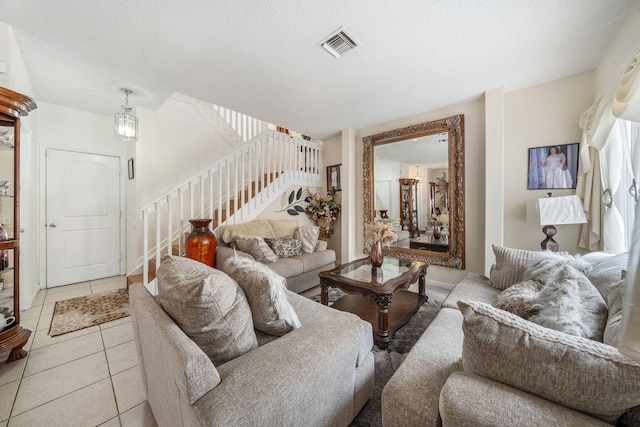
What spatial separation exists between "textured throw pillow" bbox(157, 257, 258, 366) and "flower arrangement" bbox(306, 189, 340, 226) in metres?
3.37

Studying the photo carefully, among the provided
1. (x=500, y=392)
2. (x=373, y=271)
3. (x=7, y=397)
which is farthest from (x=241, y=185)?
(x=500, y=392)

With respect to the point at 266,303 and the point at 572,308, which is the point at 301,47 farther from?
the point at 572,308

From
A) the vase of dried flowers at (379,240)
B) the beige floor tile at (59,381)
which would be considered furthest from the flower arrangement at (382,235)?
the beige floor tile at (59,381)

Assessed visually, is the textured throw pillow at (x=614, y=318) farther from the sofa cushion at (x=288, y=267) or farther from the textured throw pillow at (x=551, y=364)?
the sofa cushion at (x=288, y=267)

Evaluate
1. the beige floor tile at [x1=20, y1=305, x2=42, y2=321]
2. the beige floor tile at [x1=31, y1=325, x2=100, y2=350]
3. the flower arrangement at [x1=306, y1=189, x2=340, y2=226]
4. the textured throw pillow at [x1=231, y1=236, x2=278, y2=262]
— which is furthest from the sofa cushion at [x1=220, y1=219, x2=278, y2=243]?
the beige floor tile at [x1=20, y1=305, x2=42, y2=321]

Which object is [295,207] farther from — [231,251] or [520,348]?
[520,348]

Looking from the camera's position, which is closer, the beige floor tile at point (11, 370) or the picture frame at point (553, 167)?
the beige floor tile at point (11, 370)

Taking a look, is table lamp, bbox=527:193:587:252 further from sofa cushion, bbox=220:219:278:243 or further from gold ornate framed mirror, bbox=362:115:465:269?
sofa cushion, bbox=220:219:278:243

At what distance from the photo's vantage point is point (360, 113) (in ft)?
11.4

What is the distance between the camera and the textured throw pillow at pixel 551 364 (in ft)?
1.94

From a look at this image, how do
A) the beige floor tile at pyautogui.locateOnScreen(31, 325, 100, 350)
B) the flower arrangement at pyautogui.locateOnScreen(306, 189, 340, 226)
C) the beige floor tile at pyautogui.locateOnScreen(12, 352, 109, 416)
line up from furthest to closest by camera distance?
the flower arrangement at pyautogui.locateOnScreen(306, 189, 340, 226)
the beige floor tile at pyautogui.locateOnScreen(31, 325, 100, 350)
the beige floor tile at pyautogui.locateOnScreen(12, 352, 109, 416)

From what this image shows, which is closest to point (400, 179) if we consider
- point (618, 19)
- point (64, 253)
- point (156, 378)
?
point (618, 19)

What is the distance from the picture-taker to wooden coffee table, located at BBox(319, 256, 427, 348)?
6.23ft

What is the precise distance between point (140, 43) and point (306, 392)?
110 inches
